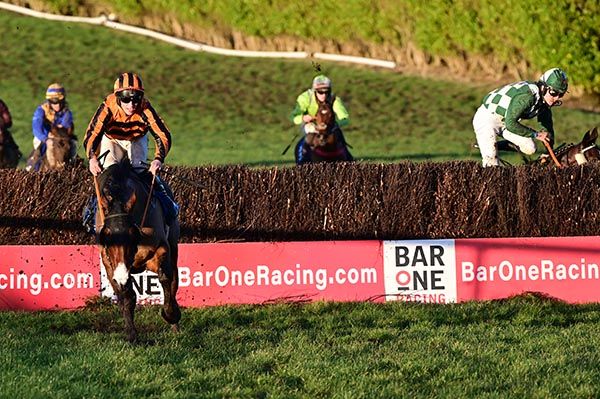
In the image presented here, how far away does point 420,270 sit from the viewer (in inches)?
484

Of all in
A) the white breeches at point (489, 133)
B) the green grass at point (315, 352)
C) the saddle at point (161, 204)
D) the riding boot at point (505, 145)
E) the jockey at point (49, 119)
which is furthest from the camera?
the jockey at point (49, 119)

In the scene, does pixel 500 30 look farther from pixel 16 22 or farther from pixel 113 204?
pixel 113 204

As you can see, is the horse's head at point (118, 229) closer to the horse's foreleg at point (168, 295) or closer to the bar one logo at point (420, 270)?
the horse's foreleg at point (168, 295)

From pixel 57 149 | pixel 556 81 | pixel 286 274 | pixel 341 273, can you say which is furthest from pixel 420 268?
pixel 57 149

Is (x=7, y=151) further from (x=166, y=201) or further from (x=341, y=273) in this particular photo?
(x=166, y=201)

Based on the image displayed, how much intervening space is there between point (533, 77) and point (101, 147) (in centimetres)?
2156

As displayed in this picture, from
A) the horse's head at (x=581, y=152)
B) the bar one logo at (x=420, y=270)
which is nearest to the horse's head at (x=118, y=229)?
the bar one logo at (x=420, y=270)

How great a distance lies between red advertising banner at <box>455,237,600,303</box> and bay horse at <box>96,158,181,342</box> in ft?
9.24

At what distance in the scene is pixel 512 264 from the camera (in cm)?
1227

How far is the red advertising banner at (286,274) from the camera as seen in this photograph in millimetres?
12250

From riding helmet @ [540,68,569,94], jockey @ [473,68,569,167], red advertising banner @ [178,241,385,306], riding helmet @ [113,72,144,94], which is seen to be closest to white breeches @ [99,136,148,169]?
riding helmet @ [113,72,144,94]

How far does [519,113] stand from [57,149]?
279 inches

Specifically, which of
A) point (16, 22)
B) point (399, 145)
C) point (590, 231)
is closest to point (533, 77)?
point (399, 145)

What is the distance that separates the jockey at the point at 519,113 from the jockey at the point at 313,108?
2980mm
